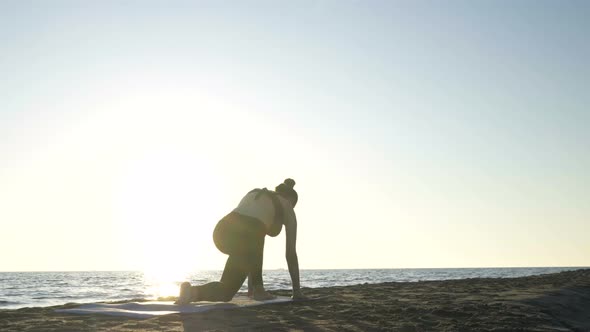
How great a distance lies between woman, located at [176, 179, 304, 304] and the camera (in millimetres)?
7344

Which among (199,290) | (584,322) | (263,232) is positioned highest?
(263,232)

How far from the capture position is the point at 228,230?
7.55m

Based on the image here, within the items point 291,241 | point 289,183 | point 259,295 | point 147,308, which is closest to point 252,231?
point 291,241

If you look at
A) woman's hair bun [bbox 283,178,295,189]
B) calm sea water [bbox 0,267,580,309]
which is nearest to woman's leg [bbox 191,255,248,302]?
woman's hair bun [bbox 283,178,295,189]

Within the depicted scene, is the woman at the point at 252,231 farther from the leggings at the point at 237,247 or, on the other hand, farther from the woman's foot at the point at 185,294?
the woman's foot at the point at 185,294

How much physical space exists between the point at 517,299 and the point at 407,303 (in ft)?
4.96

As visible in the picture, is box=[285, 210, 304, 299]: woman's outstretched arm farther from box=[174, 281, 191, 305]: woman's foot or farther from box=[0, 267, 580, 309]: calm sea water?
box=[0, 267, 580, 309]: calm sea water

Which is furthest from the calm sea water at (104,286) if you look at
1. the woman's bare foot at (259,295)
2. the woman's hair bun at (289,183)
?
the woman's hair bun at (289,183)

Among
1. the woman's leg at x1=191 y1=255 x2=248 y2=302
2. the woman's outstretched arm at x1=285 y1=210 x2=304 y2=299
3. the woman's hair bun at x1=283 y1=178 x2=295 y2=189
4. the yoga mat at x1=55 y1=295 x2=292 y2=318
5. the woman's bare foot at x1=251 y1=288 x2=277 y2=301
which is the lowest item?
the yoga mat at x1=55 y1=295 x2=292 y2=318

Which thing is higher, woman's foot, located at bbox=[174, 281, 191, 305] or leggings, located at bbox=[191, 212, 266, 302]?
leggings, located at bbox=[191, 212, 266, 302]

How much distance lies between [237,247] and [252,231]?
306mm

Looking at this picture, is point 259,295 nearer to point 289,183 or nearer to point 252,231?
point 252,231

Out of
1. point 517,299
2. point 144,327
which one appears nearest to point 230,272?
point 144,327

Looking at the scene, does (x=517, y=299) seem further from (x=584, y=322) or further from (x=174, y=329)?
(x=174, y=329)
